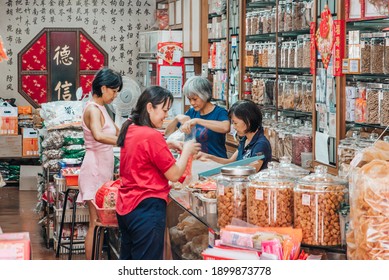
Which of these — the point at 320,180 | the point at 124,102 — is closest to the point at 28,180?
the point at 124,102

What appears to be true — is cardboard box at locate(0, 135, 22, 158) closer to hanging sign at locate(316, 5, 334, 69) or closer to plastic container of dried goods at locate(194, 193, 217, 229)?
hanging sign at locate(316, 5, 334, 69)

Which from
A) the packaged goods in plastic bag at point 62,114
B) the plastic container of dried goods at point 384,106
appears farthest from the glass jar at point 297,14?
the packaged goods in plastic bag at point 62,114

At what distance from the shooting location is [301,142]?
245 inches

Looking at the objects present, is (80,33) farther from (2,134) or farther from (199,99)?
(199,99)

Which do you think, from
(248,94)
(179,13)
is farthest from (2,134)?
(248,94)

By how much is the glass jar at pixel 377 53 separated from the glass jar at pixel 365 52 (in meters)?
0.03

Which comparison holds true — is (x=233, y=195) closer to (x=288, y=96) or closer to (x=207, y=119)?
(x=207, y=119)

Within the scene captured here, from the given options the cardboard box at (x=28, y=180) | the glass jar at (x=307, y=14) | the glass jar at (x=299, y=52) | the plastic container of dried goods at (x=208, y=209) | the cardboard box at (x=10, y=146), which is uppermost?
the glass jar at (x=307, y=14)

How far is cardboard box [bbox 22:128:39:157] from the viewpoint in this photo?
11133 mm

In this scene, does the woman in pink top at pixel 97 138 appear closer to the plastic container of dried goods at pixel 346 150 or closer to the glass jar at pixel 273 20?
the plastic container of dried goods at pixel 346 150

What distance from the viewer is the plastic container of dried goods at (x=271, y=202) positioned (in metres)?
3.14

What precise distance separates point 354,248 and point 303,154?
3384 millimetres

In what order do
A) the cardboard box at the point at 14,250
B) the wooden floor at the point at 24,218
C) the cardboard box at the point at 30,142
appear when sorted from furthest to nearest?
the cardboard box at the point at 30,142 < the wooden floor at the point at 24,218 < the cardboard box at the point at 14,250

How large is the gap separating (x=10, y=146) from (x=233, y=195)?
8280 mm
